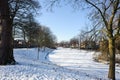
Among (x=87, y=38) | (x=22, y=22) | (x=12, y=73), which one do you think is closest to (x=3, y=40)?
(x=12, y=73)

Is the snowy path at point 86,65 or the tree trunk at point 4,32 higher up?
the tree trunk at point 4,32

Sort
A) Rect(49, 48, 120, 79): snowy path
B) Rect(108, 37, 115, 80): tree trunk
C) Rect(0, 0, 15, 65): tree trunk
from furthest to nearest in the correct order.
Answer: Rect(49, 48, 120, 79): snowy path, Rect(108, 37, 115, 80): tree trunk, Rect(0, 0, 15, 65): tree trunk

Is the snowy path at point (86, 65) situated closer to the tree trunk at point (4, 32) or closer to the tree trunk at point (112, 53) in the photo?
the tree trunk at point (112, 53)

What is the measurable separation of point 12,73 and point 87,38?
7550 mm

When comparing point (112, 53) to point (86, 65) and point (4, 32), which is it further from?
point (86, 65)

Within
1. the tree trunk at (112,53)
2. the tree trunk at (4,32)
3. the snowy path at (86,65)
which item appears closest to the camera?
the tree trunk at (4,32)

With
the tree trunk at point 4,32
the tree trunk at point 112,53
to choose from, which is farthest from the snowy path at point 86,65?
the tree trunk at point 4,32

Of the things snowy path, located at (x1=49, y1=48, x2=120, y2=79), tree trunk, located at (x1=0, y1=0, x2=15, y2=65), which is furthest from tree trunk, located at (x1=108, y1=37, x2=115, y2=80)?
tree trunk, located at (x1=0, y1=0, x2=15, y2=65)

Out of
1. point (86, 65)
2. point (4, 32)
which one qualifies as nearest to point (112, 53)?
point (4, 32)

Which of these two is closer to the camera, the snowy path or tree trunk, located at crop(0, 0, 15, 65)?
tree trunk, located at crop(0, 0, 15, 65)

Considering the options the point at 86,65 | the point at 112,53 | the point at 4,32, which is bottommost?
the point at 86,65

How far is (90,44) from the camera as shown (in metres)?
19.5

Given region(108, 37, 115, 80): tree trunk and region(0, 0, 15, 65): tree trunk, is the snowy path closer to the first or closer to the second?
region(108, 37, 115, 80): tree trunk

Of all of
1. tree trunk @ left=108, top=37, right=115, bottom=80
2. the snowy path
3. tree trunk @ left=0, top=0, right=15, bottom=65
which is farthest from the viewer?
the snowy path
